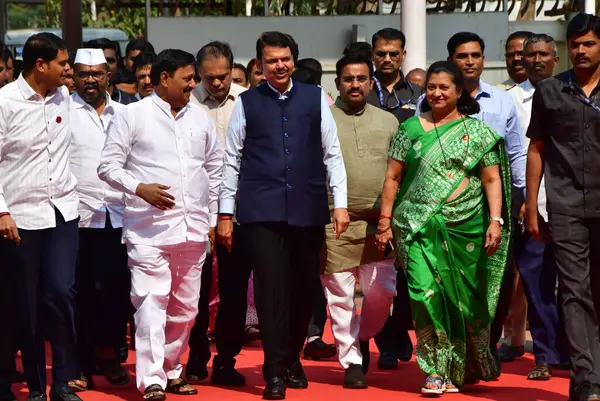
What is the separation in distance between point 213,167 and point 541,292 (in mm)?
2447

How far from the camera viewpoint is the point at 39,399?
8.59 metres

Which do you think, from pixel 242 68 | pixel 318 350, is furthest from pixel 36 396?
pixel 242 68

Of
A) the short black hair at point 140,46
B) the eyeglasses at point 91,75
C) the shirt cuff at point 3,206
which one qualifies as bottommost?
the shirt cuff at point 3,206

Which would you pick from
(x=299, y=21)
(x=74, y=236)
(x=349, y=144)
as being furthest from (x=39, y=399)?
(x=299, y=21)

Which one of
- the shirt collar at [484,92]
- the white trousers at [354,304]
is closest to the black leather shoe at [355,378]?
the white trousers at [354,304]

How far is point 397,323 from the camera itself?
10273 mm


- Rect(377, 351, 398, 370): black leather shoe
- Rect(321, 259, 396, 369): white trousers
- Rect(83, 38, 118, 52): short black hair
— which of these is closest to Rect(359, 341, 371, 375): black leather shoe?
Rect(321, 259, 396, 369): white trousers

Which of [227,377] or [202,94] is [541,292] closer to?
[227,377]

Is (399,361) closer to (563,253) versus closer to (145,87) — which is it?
(563,253)

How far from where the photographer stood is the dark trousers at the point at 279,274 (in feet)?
29.5

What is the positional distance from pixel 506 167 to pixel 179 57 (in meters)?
2.10

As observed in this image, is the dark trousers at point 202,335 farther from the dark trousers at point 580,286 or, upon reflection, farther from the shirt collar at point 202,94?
the dark trousers at point 580,286

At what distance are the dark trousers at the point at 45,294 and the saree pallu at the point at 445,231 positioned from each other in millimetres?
2033

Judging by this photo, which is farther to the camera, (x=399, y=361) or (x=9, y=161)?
(x=399, y=361)
